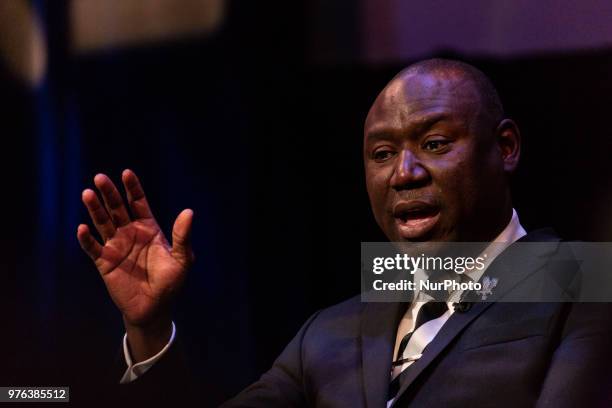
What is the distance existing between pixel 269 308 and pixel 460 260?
0.79 metres

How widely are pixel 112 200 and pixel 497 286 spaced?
91 cm

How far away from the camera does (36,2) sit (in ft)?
8.83

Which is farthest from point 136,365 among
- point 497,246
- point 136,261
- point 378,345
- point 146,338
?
point 497,246

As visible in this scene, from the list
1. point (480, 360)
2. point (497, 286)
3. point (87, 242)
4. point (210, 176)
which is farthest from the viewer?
point (210, 176)

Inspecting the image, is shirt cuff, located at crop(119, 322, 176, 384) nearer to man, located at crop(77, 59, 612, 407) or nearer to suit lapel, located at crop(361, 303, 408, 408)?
man, located at crop(77, 59, 612, 407)

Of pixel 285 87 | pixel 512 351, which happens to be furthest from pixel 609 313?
pixel 285 87

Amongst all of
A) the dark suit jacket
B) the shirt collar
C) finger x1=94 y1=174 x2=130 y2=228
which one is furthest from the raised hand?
the shirt collar

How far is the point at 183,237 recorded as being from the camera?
198 cm

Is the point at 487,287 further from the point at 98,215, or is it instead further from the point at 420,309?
the point at 98,215

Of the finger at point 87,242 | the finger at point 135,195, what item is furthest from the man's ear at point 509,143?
the finger at point 87,242

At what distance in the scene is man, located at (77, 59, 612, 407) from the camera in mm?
1734

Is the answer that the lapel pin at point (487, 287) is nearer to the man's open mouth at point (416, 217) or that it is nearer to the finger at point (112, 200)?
the man's open mouth at point (416, 217)

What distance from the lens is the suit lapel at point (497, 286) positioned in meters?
1.81

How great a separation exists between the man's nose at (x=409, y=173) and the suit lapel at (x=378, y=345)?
289mm
